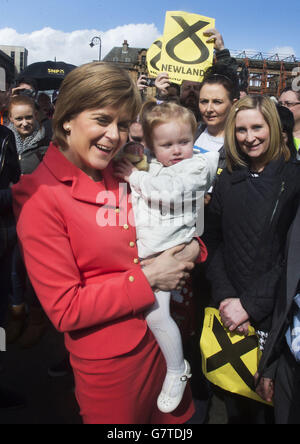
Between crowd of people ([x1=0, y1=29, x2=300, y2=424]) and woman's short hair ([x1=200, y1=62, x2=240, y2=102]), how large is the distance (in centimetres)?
77

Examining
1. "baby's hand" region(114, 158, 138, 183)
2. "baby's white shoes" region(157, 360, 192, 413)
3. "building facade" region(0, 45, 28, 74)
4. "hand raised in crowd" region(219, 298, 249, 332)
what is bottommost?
"baby's white shoes" region(157, 360, 192, 413)

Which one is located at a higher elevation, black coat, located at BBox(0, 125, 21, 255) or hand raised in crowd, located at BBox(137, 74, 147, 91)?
hand raised in crowd, located at BBox(137, 74, 147, 91)

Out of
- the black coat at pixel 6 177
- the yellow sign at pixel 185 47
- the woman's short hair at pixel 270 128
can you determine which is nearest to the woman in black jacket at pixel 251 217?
the woman's short hair at pixel 270 128

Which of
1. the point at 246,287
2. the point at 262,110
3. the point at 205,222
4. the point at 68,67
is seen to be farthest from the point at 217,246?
the point at 68,67

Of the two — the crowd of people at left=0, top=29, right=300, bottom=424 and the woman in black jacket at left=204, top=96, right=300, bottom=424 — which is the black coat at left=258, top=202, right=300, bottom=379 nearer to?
the crowd of people at left=0, top=29, right=300, bottom=424

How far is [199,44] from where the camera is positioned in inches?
125

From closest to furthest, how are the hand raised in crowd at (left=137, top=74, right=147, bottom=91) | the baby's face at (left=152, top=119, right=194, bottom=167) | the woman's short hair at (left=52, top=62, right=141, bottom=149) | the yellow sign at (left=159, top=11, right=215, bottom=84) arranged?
the woman's short hair at (left=52, top=62, right=141, bottom=149)
the baby's face at (left=152, top=119, right=194, bottom=167)
the hand raised in crowd at (left=137, top=74, right=147, bottom=91)
the yellow sign at (left=159, top=11, right=215, bottom=84)

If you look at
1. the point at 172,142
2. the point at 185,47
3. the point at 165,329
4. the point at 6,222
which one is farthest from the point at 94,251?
the point at 185,47

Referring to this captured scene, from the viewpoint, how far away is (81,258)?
1.36 meters

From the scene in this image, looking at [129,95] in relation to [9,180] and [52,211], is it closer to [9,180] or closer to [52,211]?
[52,211]

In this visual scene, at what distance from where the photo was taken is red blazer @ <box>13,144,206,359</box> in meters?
1.28

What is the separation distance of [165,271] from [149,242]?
18 cm

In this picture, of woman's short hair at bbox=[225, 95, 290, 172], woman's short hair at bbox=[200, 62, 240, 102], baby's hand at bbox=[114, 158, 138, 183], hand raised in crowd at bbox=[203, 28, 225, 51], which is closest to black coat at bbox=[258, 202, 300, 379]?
woman's short hair at bbox=[225, 95, 290, 172]

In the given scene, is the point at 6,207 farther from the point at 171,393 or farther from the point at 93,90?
the point at 171,393
